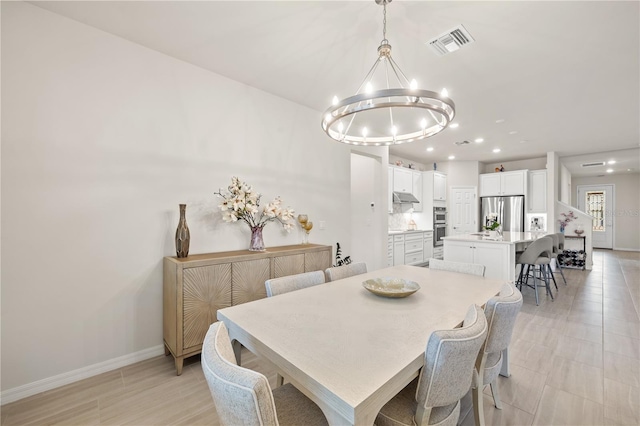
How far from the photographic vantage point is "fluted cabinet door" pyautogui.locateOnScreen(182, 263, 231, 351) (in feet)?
7.34

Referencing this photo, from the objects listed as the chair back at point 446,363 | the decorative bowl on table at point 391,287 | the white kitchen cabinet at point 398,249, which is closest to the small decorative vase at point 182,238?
the decorative bowl on table at point 391,287

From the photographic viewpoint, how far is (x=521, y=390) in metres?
2.03

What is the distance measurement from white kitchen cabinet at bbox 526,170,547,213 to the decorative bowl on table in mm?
6528

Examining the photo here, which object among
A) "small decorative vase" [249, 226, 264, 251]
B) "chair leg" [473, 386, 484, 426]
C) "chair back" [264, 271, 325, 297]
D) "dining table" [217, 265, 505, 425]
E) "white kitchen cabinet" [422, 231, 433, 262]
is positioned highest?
"small decorative vase" [249, 226, 264, 251]

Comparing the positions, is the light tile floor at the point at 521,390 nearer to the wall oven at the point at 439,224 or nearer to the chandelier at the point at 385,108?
the chandelier at the point at 385,108

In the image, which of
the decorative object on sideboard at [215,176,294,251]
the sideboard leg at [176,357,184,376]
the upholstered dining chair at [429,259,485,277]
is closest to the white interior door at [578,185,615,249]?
the upholstered dining chair at [429,259,485,277]

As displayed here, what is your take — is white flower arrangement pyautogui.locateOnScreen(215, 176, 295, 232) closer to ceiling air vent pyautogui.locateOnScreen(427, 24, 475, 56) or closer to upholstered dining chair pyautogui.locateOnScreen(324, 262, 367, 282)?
upholstered dining chair pyautogui.locateOnScreen(324, 262, 367, 282)

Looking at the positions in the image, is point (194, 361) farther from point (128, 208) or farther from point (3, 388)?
point (128, 208)

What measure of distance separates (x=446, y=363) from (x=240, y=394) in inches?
29.2

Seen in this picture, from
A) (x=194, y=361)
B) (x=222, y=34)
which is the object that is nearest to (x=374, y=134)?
(x=222, y=34)

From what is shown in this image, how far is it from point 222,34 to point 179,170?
1243 millimetres

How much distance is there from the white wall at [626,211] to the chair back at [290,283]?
41.0 feet

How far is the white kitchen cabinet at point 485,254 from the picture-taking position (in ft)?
12.9

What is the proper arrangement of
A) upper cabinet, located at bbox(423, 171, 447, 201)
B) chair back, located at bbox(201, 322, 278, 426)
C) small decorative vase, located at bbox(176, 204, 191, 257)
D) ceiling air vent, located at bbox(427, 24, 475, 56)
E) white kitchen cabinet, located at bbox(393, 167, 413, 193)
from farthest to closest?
upper cabinet, located at bbox(423, 171, 447, 201) < white kitchen cabinet, located at bbox(393, 167, 413, 193) < small decorative vase, located at bbox(176, 204, 191, 257) < ceiling air vent, located at bbox(427, 24, 475, 56) < chair back, located at bbox(201, 322, 278, 426)
